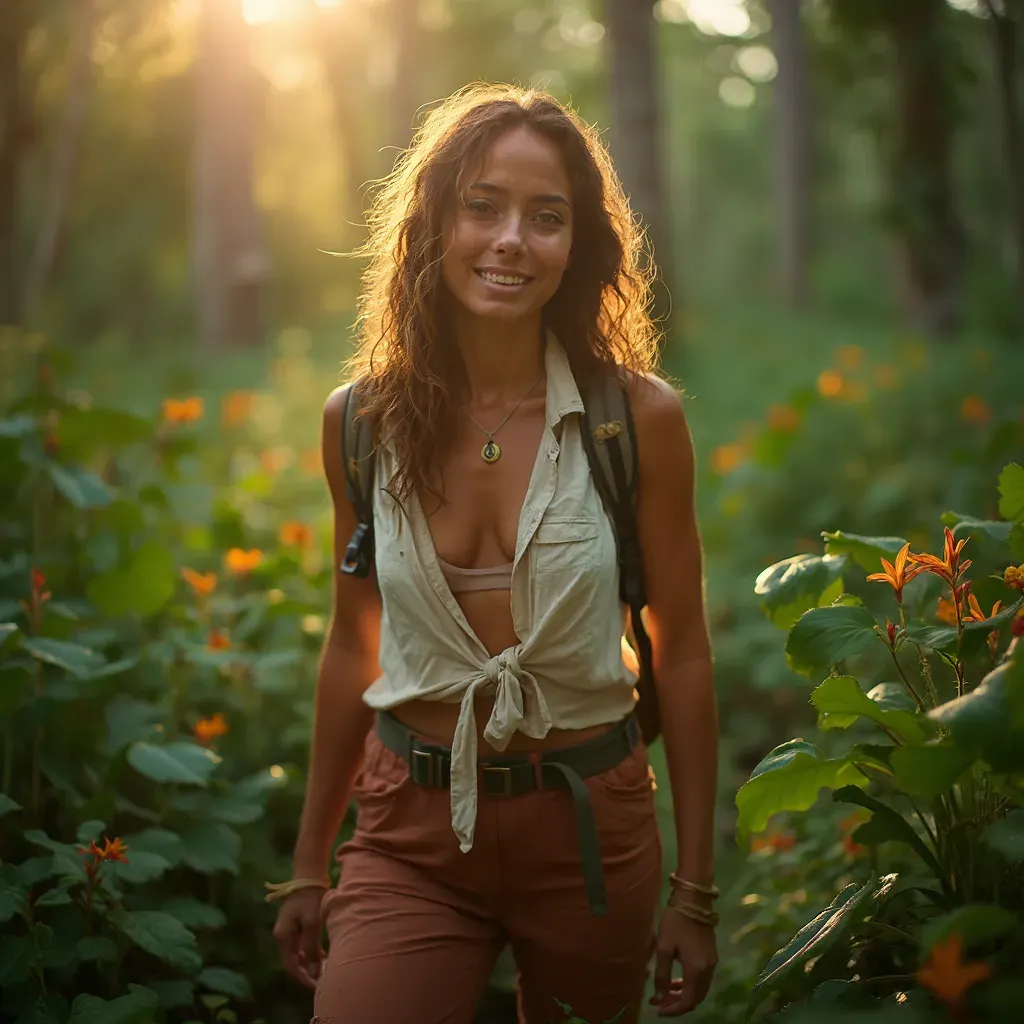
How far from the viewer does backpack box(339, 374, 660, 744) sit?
7.34 feet

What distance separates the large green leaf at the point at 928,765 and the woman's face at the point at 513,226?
47.6 inches

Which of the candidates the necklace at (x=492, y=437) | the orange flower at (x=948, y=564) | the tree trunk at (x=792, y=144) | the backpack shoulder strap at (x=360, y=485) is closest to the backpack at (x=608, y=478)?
the backpack shoulder strap at (x=360, y=485)

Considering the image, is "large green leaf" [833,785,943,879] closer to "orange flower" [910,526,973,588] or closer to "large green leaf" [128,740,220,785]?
"orange flower" [910,526,973,588]

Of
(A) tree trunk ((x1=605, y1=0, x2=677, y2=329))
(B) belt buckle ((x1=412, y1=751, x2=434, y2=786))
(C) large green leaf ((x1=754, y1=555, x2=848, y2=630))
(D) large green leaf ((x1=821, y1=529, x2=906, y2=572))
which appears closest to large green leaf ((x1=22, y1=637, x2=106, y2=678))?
(B) belt buckle ((x1=412, y1=751, x2=434, y2=786))

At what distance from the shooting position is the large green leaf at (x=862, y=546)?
2.12 meters

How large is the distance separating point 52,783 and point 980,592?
7.07 feet

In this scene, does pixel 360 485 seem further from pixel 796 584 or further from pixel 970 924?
pixel 970 924

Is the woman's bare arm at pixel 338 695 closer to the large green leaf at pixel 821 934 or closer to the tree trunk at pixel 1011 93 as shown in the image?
the large green leaf at pixel 821 934

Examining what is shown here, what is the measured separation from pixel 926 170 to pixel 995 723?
356 inches

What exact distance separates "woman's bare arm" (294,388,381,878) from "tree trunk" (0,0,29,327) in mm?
8466

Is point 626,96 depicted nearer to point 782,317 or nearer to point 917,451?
point 917,451

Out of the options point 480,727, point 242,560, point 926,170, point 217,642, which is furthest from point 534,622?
point 926,170

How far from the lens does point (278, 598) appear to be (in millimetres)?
3482

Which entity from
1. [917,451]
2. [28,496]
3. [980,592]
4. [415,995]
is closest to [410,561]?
[415,995]
